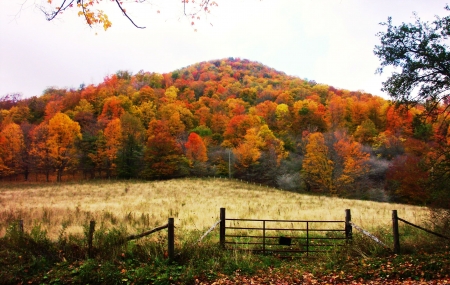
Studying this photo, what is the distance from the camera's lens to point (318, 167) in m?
49.6

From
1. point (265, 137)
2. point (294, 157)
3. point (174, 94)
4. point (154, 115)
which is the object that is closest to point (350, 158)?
point (294, 157)

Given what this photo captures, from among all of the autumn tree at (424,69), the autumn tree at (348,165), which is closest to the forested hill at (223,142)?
the autumn tree at (348,165)

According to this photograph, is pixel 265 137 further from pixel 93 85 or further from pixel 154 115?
pixel 93 85

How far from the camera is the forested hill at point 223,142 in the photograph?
4947 centimetres

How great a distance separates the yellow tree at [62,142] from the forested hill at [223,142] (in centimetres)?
19

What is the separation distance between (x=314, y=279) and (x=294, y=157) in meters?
55.5

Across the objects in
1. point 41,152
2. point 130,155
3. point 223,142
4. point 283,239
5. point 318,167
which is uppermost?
point 223,142

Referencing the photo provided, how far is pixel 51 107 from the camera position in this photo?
84.5m

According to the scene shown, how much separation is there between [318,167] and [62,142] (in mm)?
48209

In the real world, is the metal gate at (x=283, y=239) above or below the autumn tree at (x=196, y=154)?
below

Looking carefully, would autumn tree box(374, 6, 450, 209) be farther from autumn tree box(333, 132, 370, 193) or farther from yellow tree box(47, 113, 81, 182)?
yellow tree box(47, 113, 81, 182)

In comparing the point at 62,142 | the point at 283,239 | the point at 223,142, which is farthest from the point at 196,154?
the point at 283,239

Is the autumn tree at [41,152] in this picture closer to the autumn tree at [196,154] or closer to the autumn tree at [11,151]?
the autumn tree at [11,151]

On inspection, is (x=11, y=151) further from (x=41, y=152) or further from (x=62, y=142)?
(x=62, y=142)
